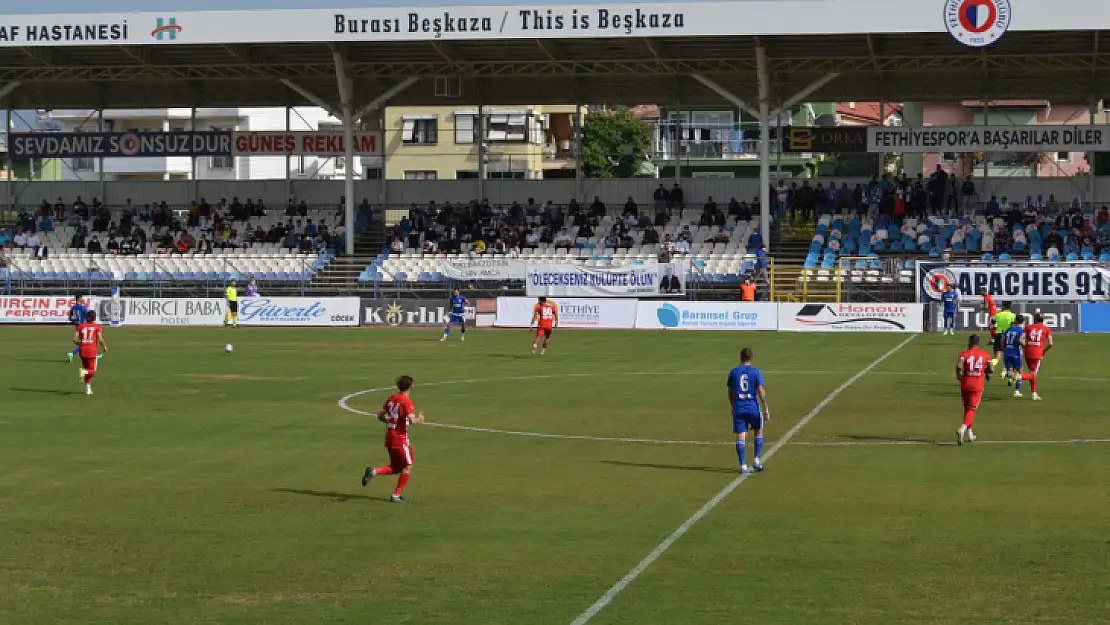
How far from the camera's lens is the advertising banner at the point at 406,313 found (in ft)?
191

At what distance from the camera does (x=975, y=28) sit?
54625 millimetres

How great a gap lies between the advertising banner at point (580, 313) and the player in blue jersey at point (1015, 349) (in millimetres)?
24704

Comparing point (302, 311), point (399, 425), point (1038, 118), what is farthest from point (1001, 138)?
point (399, 425)

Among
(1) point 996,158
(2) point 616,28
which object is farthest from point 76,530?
(1) point 996,158

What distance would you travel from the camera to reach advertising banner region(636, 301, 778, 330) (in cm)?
5544

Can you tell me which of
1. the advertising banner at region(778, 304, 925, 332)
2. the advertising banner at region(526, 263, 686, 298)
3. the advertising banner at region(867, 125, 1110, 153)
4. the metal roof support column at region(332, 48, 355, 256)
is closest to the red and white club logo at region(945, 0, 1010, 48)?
the advertising banner at region(778, 304, 925, 332)

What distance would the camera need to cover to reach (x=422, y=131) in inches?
3942

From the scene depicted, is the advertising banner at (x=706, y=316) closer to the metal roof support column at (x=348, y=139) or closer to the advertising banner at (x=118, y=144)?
the metal roof support column at (x=348, y=139)

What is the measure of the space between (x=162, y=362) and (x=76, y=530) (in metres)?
24.8

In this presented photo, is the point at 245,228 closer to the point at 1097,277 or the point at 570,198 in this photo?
Result: the point at 570,198

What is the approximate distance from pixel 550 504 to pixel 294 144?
53.5 metres

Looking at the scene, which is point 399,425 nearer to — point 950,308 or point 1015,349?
point 1015,349

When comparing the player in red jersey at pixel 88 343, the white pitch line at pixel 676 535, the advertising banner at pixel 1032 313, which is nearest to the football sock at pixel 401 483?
the white pitch line at pixel 676 535

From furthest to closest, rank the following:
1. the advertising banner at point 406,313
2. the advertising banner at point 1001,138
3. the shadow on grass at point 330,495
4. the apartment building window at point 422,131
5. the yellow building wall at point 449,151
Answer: the yellow building wall at point 449,151 < the apartment building window at point 422,131 < the advertising banner at point 1001,138 < the advertising banner at point 406,313 < the shadow on grass at point 330,495
